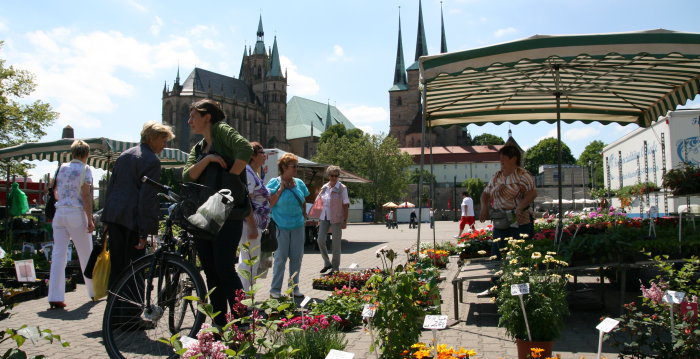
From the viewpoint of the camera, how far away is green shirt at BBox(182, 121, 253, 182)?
3902 mm

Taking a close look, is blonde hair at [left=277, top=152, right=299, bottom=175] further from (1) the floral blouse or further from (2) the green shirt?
(2) the green shirt

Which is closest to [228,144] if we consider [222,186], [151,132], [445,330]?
[222,186]

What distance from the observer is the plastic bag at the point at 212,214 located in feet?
11.8

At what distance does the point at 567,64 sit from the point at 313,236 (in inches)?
478

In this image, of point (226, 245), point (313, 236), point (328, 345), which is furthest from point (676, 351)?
point (313, 236)

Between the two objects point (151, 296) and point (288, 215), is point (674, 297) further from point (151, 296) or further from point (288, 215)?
point (288, 215)

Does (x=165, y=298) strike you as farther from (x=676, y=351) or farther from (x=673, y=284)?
(x=673, y=284)

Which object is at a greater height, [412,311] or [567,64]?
[567,64]

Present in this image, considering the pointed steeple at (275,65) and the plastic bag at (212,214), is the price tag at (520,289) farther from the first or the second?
the pointed steeple at (275,65)

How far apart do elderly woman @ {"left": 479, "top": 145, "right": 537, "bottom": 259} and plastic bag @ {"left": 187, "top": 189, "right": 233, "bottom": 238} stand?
383 cm

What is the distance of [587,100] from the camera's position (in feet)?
27.9

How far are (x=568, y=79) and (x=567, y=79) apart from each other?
14 millimetres

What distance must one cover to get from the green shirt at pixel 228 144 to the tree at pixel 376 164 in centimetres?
6519

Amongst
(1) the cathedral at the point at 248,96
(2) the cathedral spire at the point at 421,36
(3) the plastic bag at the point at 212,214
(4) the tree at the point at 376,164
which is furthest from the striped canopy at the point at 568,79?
(2) the cathedral spire at the point at 421,36
